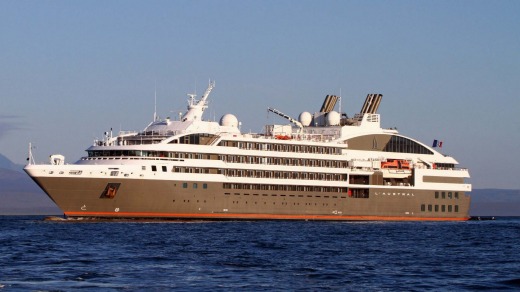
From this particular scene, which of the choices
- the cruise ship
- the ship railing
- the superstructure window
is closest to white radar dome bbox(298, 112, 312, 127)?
the cruise ship

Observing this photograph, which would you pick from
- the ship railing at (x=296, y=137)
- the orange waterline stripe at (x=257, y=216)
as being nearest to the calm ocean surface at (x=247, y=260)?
the orange waterline stripe at (x=257, y=216)

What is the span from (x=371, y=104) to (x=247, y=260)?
68.8m

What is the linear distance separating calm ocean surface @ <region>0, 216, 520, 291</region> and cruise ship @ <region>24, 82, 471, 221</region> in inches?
418

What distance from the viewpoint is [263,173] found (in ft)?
325

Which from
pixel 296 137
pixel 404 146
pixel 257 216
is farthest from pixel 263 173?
pixel 404 146

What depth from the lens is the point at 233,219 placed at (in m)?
95.2

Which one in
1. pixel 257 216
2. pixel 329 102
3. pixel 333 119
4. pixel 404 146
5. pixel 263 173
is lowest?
pixel 257 216

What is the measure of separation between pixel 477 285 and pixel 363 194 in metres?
66.6

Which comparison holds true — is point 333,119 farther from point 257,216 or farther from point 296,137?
point 257,216

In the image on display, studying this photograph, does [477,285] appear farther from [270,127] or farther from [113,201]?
[270,127]

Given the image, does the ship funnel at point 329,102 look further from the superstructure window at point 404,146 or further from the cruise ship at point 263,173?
the superstructure window at point 404,146

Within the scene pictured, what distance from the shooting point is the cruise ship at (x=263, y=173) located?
8775cm

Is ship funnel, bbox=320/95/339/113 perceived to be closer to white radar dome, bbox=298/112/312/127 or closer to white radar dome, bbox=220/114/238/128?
white radar dome, bbox=298/112/312/127

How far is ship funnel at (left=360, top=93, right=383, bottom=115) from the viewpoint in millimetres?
116250
